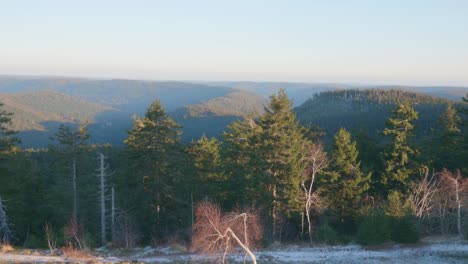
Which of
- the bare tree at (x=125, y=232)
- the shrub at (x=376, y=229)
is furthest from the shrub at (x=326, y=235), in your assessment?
the bare tree at (x=125, y=232)

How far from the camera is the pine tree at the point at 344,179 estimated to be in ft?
91.6

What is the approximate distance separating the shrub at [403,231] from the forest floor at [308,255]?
431 mm

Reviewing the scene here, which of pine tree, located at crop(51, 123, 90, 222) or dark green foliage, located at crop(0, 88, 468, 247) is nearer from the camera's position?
dark green foliage, located at crop(0, 88, 468, 247)

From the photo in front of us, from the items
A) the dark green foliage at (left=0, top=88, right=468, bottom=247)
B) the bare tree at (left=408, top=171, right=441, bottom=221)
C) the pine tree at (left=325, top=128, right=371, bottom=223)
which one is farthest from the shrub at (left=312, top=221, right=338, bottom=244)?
the bare tree at (left=408, top=171, right=441, bottom=221)

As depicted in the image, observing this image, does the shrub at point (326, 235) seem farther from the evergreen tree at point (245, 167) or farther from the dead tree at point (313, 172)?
the evergreen tree at point (245, 167)

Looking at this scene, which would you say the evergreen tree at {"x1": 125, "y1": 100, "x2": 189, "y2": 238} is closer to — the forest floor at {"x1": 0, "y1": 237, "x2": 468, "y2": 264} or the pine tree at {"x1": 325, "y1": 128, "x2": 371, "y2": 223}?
the forest floor at {"x1": 0, "y1": 237, "x2": 468, "y2": 264}

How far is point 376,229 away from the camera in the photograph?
22.8 meters

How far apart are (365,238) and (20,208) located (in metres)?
23.8

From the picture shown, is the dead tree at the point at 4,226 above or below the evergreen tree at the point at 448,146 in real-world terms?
below

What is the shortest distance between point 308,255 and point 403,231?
5743 mm

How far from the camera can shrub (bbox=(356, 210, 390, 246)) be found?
2280cm

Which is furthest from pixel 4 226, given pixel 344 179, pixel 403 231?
pixel 403 231

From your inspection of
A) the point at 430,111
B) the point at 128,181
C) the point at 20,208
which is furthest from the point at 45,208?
the point at 430,111

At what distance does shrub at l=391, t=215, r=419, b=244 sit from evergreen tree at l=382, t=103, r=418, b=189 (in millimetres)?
5710
